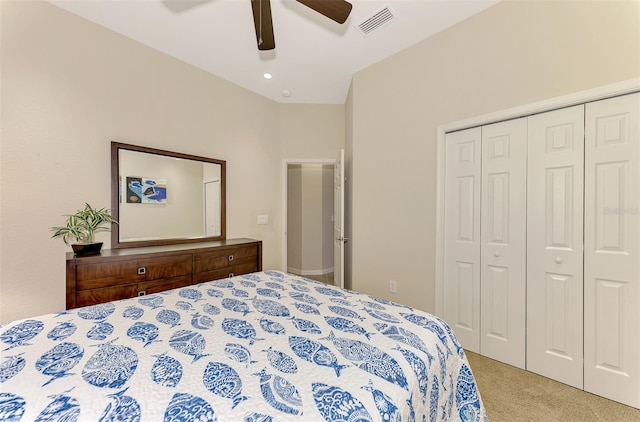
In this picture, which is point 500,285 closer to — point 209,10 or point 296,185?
point 209,10

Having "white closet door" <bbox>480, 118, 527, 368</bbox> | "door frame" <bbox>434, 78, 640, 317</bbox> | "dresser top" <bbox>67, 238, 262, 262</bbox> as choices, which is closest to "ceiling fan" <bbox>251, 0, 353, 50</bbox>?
"door frame" <bbox>434, 78, 640, 317</bbox>

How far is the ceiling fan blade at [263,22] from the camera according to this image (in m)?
1.57

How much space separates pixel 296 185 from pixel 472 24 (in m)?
3.62

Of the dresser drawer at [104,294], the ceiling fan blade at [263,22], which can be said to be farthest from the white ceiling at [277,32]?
the dresser drawer at [104,294]

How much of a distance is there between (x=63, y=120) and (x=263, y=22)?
6.09ft

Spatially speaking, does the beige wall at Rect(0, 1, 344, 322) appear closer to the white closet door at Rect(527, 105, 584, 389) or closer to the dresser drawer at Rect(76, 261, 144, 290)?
the dresser drawer at Rect(76, 261, 144, 290)

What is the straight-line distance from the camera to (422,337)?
105 centimetres

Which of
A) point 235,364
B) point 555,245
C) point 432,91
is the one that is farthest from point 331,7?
point 555,245

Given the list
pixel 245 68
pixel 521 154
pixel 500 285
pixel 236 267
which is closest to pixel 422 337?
pixel 500 285

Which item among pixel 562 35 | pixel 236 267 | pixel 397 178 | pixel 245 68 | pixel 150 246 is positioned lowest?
pixel 236 267

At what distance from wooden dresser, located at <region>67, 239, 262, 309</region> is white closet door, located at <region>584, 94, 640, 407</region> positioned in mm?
2976

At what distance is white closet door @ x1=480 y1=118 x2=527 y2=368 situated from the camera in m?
2.04

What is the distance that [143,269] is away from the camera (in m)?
2.15

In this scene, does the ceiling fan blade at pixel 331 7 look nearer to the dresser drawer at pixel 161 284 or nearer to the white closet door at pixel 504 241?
the white closet door at pixel 504 241
